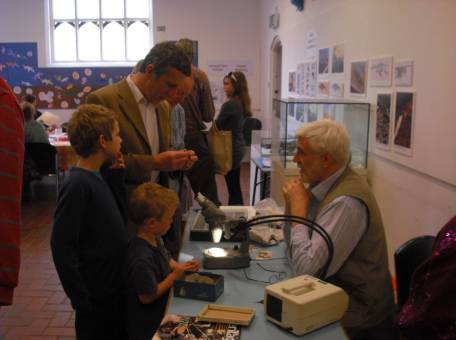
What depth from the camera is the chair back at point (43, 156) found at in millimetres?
6023

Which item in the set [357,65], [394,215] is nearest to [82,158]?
[394,215]

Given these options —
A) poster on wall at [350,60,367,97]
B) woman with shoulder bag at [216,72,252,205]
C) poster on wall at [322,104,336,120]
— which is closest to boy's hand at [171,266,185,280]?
poster on wall at [350,60,367,97]

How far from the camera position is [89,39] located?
9.73 meters

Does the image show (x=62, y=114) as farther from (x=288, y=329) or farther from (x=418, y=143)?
(x=288, y=329)

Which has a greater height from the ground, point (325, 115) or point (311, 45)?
point (311, 45)

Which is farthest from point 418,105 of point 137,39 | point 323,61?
point 137,39

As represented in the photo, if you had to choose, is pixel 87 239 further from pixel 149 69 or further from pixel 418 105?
pixel 418 105

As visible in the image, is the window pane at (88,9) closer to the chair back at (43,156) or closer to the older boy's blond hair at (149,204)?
the chair back at (43,156)

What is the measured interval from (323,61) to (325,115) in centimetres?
91

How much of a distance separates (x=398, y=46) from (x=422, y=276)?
2.38 metres

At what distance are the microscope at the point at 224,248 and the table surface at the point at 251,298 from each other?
0.03m

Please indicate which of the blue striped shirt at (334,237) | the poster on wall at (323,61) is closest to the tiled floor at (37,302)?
the blue striped shirt at (334,237)

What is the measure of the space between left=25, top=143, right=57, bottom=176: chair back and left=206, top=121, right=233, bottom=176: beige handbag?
3064mm

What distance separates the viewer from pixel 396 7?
10.1 feet
